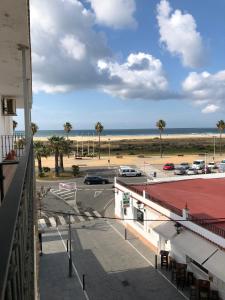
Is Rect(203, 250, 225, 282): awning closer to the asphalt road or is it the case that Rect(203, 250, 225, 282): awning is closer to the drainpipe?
the drainpipe

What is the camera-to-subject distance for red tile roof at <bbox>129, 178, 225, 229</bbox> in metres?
24.3

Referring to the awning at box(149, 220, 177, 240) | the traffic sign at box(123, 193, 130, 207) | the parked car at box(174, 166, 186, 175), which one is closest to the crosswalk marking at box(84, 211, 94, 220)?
the traffic sign at box(123, 193, 130, 207)

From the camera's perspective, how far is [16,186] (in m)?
2.64

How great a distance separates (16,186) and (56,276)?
23.0 m

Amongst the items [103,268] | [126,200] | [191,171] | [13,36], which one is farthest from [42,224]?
[191,171]

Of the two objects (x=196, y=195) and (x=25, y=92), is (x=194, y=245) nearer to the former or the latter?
(x=196, y=195)

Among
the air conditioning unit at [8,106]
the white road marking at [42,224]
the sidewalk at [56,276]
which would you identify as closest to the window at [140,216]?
the sidewalk at [56,276]

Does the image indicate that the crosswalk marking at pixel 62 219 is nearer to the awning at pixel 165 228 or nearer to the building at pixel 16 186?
the awning at pixel 165 228

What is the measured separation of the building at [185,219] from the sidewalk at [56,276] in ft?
21.2

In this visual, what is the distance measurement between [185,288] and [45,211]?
72.6 ft

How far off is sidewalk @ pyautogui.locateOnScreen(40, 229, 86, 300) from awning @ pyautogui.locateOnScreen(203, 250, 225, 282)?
25.3 feet

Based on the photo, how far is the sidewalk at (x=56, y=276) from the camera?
21.5 meters

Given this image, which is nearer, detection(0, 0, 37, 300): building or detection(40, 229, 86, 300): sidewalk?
detection(0, 0, 37, 300): building

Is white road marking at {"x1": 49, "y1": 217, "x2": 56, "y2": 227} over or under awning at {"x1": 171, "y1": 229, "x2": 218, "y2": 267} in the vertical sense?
under
